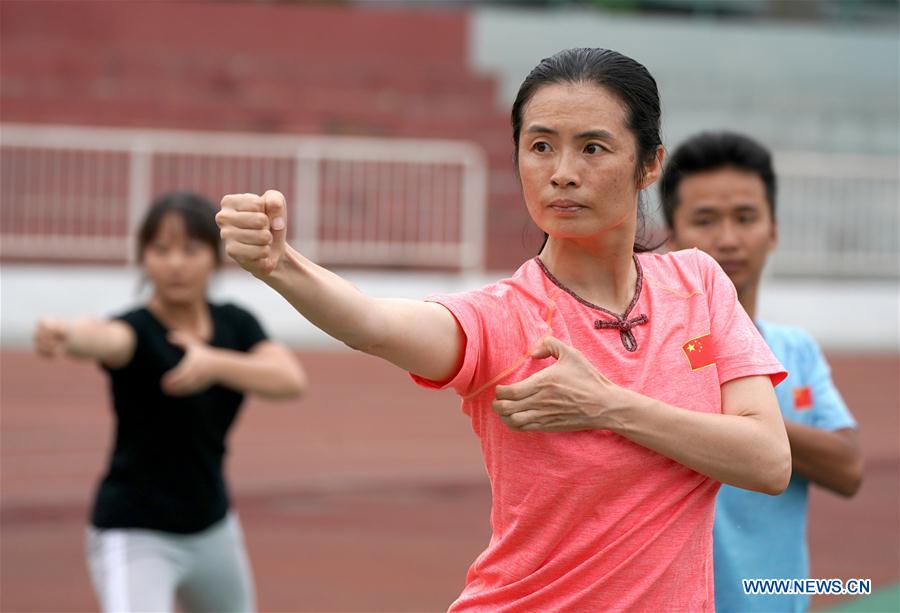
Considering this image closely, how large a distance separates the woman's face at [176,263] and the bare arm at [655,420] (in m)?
2.64

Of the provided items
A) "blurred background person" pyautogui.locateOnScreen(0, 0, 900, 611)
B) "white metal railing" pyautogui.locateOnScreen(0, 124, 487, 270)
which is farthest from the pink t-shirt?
"white metal railing" pyautogui.locateOnScreen(0, 124, 487, 270)

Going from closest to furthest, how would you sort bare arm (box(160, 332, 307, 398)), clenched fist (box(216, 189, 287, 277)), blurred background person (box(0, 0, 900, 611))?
clenched fist (box(216, 189, 287, 277)) → bare arm (box(160, 332, 307, 398)) → blurred background person (box(0, 0, 900, 611))

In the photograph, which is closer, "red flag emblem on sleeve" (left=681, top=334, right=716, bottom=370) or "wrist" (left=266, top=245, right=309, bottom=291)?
"wrist" (left=266, top=245, right=309, bottom=291)

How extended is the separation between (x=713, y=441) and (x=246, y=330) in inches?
112

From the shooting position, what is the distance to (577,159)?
2463 mm

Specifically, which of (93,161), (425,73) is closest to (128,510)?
(93,161)

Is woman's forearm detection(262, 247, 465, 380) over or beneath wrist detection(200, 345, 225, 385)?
over

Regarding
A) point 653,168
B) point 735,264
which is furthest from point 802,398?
point 653,168

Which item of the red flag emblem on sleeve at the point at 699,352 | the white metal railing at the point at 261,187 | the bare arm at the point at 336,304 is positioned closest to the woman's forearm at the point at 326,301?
the bare arm at the point at 336,304

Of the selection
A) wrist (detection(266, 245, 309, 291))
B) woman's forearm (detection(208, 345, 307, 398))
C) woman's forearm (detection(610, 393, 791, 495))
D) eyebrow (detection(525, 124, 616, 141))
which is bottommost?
woman's forearm (detection(208, 345, 307, 398))

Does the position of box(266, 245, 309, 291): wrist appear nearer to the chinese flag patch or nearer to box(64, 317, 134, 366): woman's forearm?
the chinese flag patch

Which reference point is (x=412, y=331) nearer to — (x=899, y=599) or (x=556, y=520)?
(x=556, y=520)

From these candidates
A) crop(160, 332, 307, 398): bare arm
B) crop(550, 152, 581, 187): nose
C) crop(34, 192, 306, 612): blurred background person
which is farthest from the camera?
crop(160, 332, 307, 398): bare arm

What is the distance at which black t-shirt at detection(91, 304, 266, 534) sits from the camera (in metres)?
4.41
